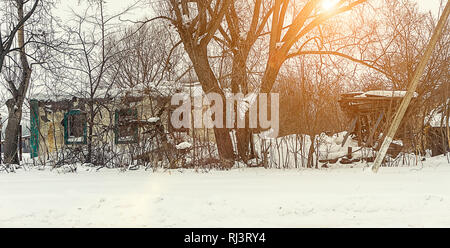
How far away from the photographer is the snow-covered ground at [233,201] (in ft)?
14.0

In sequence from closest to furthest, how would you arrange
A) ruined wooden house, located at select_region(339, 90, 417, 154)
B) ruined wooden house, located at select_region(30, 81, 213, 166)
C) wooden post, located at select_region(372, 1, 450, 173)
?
wooden post, located at select_region(372, 1, 450, 173) < ruined wooden house, located at select_region(30, 81, 213, 166) < ruined wooden house, located at select_region(339, 90, 417, 154)

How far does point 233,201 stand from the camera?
4.99 metres

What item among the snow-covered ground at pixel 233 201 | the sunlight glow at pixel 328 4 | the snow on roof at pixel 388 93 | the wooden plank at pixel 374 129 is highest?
the sunlight glow at pixel 328 4

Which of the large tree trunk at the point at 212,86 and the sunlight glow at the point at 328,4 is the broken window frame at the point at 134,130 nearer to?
the large tree trunk at the point at 212,86


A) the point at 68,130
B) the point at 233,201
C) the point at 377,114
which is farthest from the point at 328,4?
the point at 68,130

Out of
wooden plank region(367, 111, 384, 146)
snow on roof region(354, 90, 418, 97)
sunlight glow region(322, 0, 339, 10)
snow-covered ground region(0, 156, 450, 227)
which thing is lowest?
snow-covered ground region(0, 156, 450, 227)

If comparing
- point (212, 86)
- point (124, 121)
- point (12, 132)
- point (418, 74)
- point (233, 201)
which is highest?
point (212, 86)

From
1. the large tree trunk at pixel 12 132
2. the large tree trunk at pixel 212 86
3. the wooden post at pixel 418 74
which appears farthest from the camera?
the large tree trunk at pixel 12 132

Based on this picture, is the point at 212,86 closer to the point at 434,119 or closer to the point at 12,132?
the point at 434,119

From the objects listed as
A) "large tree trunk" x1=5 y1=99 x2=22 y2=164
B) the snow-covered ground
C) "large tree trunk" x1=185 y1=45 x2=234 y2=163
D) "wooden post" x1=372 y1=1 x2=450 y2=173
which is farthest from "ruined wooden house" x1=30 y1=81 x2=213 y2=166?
"wooden post" x1=372 y1=1 x2=450 y2=173

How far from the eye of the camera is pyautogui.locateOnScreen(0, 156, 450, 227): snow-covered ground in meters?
4.27

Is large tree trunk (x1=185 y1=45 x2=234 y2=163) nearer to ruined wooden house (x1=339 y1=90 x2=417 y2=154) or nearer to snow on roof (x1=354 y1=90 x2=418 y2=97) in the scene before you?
ruined wooden house (x1=339 y1=90 x2=417 y2=154)

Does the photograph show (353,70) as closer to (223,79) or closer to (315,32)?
(315,32)

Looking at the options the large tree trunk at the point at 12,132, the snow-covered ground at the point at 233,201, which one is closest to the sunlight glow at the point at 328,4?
the snow-covered ground at the point at 233,201
